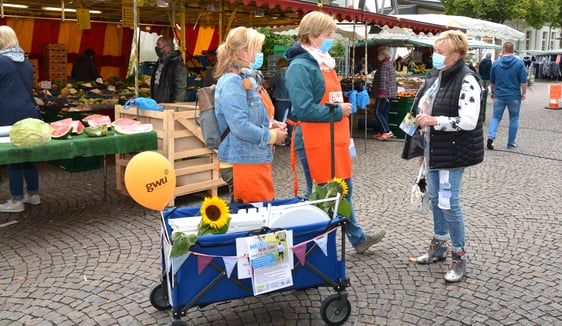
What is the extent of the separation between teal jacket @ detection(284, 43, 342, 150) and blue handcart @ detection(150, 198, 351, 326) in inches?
30.6

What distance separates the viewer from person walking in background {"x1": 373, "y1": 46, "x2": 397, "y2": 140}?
34.8 feet

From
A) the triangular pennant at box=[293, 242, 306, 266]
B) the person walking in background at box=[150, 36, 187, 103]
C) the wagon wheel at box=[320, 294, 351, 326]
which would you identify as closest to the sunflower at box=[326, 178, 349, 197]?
the triangular pennant at box=[293, 242, 306, 266]

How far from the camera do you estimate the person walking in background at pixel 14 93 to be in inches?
207

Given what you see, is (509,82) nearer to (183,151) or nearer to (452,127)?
(183,151)

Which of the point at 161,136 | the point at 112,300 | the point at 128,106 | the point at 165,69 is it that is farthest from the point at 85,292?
the point at 165,69

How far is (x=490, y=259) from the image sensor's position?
4426 millimetres

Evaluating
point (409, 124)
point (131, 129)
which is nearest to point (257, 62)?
point (409, 124)

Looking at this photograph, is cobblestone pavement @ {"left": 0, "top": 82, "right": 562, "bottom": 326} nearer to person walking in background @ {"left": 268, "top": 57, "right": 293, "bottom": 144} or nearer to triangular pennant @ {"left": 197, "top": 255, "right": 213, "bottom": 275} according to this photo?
triangular pennant @ {"left": 197, "top": 255, "right": 213, "bottom": 275}

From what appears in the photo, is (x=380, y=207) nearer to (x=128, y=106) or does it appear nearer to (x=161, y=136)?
(x=161, y=136)

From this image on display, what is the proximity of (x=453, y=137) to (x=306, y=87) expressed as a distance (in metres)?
1.08

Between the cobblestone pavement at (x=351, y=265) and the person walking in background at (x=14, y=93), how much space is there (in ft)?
0.79

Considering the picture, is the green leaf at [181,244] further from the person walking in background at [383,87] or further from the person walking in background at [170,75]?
the person walking in background at [383,87]

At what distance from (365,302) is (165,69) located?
16.0ft

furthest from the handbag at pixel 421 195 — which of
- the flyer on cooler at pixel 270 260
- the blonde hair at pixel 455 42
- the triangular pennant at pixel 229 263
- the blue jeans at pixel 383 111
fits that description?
the blue jeans at pixel 383 111
